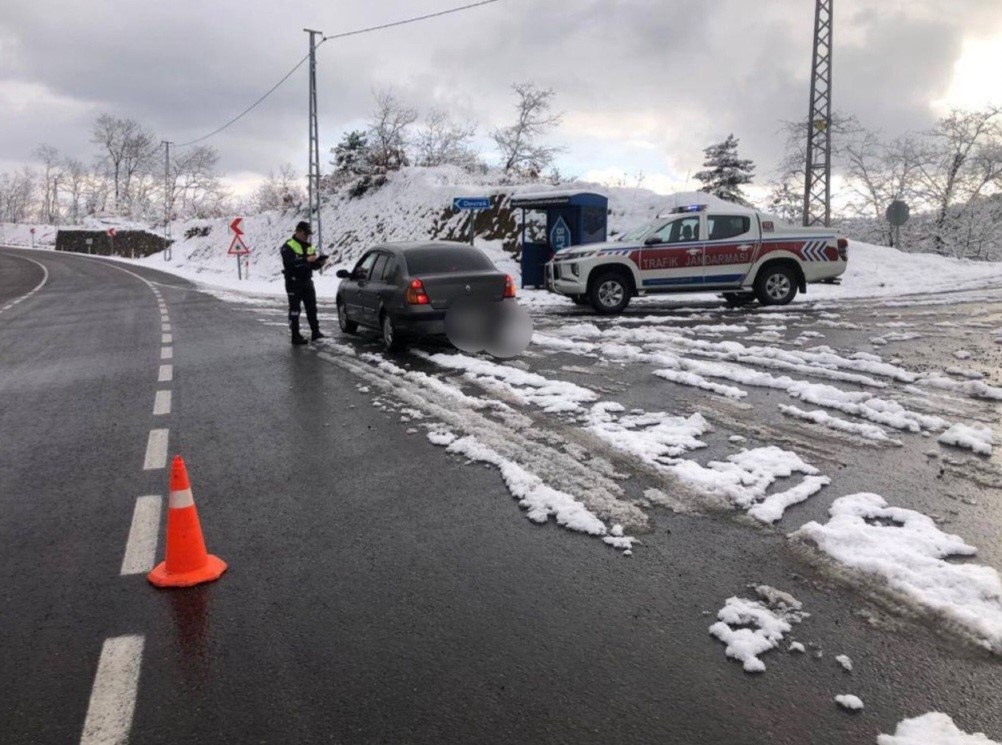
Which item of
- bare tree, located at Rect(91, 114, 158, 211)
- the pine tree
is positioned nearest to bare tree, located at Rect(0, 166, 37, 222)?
bare tree, located at Rect(91, 114, 158, 211)

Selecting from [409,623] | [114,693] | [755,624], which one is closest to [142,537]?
[114,693]

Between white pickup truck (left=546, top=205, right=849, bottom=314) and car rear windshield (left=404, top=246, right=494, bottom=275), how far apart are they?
481cm

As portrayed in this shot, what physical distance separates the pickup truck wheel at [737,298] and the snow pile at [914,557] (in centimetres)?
1199

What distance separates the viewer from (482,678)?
269 centimetres

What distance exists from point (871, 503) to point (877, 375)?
4146mm

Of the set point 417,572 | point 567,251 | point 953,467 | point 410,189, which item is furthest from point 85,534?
point 410,189

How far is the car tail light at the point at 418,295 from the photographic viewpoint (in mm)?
9914

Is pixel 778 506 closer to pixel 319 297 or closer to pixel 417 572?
pixel 417 572

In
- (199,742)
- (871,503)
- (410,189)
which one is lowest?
(199,742)

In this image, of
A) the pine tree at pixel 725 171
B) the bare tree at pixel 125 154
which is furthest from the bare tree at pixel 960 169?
the bare tree at pixel 125 154

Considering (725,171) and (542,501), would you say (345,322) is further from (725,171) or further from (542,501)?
(725,171)

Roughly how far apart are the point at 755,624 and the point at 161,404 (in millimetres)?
6354

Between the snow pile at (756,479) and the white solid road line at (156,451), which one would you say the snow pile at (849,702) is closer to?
the snow pile at (756,479)

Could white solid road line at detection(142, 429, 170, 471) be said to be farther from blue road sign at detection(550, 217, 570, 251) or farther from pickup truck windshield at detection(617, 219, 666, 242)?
blue road sign at detection(550, 217, 570, 251)
